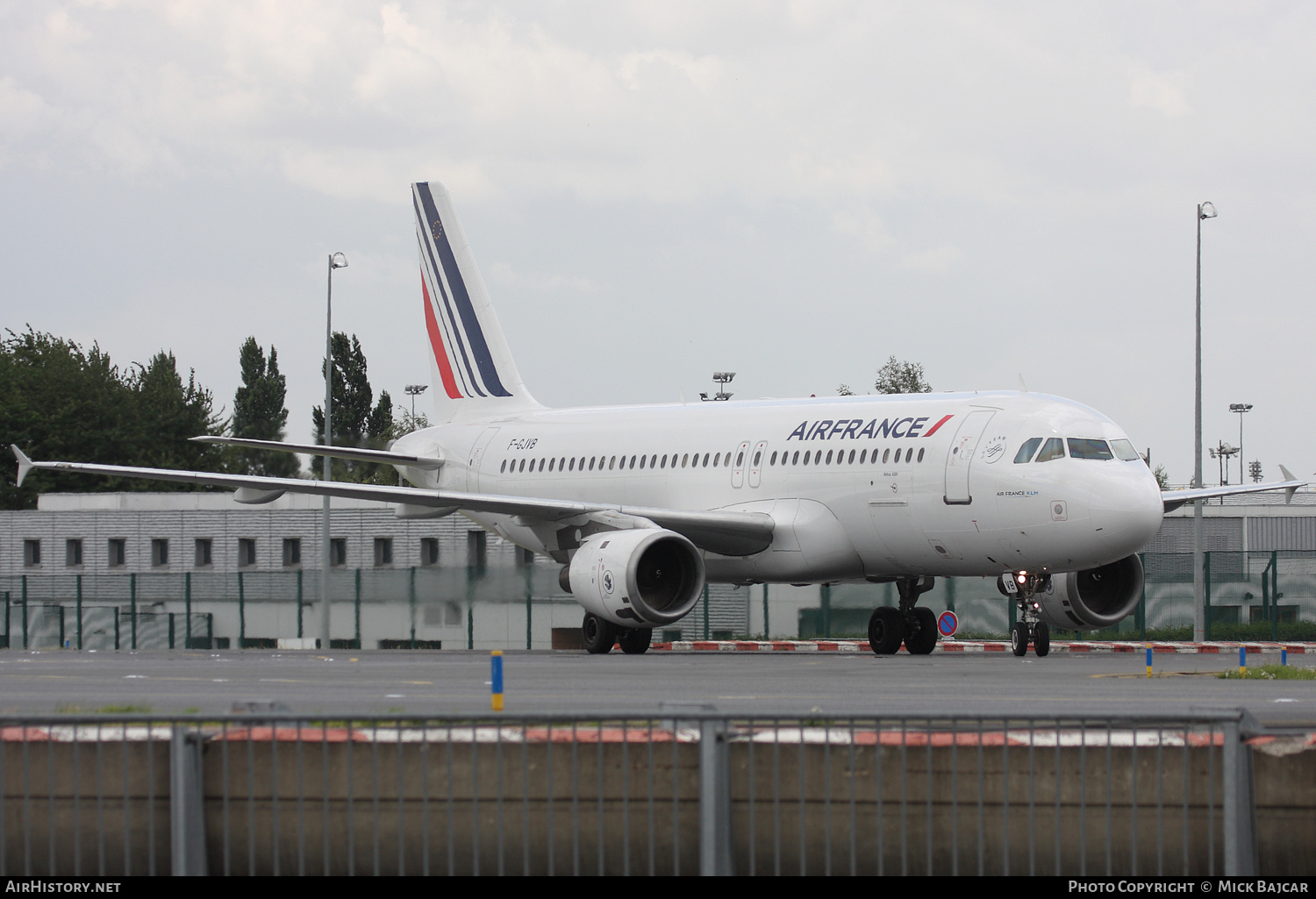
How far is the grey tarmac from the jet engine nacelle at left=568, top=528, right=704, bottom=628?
0.71m

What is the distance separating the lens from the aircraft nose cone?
22906mm

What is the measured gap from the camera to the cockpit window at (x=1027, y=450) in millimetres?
23672

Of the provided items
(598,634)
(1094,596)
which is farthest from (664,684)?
(1094,596)

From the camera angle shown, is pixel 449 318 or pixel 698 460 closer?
pixel 698 460

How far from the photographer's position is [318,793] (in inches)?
332

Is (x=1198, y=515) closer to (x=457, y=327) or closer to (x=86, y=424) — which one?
(x=457, y=327)

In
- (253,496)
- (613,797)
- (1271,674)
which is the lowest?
(1271,674)

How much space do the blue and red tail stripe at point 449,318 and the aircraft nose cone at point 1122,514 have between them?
15.0m

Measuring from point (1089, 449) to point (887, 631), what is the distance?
16.7 feet

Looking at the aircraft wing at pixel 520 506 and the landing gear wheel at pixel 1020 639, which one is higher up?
the aircraft wing at pixel 520 506

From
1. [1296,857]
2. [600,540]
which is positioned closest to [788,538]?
[600,540]

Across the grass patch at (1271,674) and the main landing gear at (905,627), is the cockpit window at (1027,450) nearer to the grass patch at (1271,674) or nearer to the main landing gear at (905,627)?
the main landing gear at (905,627)

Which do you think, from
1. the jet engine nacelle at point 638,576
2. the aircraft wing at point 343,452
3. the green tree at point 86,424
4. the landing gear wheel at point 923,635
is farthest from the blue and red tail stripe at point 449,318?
the green tree at point 86,424

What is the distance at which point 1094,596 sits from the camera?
2659 cm
